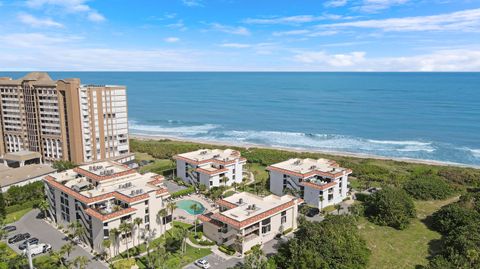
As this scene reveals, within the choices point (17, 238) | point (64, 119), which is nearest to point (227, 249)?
point (17, 238)

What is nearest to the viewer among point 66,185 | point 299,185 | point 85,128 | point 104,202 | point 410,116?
point 104,202

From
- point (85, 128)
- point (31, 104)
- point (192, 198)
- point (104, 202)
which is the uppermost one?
point (31, 104)

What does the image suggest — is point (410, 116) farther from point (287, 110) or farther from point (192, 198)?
point (192, 198)

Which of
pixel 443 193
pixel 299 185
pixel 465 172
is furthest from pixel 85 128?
pixel 465 172

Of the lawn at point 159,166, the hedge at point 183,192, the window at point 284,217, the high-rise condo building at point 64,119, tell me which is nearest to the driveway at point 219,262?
the window at point 284,217

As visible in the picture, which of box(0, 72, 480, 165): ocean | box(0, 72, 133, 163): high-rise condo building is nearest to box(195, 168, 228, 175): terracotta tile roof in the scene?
box(0, 72, 133, 163): high-rise condo building

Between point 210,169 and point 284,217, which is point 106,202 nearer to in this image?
point 284,217
